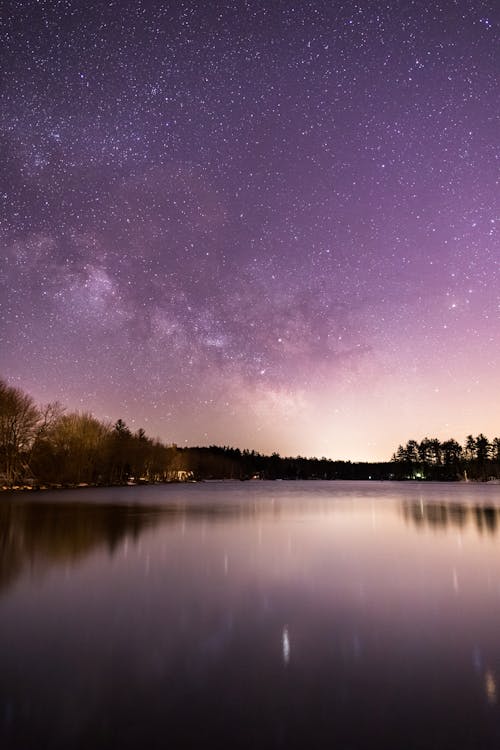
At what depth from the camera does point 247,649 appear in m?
7.13

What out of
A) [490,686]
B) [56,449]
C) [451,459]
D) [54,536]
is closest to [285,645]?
[490,686]

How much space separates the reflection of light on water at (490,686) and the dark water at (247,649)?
3 centimetres

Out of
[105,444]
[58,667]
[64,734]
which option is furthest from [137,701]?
[105,444]

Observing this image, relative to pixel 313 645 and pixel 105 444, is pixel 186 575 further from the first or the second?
pixel 105 444

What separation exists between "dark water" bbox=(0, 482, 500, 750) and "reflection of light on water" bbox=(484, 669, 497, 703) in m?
0.03

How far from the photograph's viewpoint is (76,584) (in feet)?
36.4

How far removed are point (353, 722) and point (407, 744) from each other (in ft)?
1.97

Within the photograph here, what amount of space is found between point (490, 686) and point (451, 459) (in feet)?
582

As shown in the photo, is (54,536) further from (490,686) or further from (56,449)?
(56,449)

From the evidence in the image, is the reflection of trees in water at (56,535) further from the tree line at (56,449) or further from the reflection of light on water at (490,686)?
the tree line at (56,449)

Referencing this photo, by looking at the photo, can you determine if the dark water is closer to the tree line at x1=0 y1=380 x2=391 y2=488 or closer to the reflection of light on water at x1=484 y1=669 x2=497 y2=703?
the reflection of light on water at x1=484 y1=669 x2=497 y2=703

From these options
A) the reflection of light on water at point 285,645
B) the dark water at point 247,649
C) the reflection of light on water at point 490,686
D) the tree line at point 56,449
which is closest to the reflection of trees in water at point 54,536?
the dark water at point 247,649

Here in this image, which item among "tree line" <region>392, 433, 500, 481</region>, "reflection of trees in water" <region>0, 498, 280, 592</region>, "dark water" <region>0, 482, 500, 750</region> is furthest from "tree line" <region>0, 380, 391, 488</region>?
"tree line" <region>392, 433, 500, 481</region>

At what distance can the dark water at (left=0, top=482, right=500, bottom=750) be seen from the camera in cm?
481
